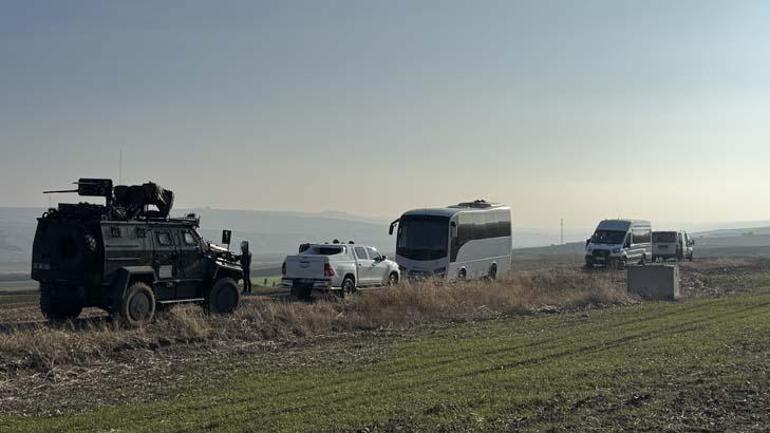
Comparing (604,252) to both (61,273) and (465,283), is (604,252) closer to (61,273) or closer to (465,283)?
(465,283)

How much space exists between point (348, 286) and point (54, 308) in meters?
11.2

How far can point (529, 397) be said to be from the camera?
36.1 feet

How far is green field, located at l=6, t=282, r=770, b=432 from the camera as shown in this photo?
9.85m

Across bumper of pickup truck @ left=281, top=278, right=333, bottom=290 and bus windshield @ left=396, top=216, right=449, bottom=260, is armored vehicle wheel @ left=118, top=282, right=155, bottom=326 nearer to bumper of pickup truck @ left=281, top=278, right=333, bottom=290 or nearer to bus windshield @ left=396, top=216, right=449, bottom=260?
bumper of pickup truck @ left=281, top=278, right=333, bottom=290

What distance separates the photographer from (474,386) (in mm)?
12016

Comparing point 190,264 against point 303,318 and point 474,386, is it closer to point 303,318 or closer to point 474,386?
point 303,318

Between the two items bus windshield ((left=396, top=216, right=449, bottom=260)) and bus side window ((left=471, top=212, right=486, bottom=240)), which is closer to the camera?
bus windshield ((left=396, top=216, right=449, bottom=260))

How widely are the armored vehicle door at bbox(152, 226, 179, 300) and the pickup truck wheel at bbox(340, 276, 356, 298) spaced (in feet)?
27.0

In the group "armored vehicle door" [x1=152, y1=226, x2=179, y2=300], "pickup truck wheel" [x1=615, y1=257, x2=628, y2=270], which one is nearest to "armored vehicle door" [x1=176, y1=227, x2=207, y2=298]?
"armored vehicle door" [x1=152, y1=226, x2=179, y2=300]

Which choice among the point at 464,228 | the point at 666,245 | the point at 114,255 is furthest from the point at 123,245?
the point at 666,245

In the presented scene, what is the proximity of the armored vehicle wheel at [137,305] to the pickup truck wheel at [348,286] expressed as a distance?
936 centimetres

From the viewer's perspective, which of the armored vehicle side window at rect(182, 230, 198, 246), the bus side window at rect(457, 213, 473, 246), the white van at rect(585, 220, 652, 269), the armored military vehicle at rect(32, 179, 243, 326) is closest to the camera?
the armored military vehicle at rect(32, 179, 243, 326)

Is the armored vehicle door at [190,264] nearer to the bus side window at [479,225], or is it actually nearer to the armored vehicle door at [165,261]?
the armored vehicle door at [165,261]

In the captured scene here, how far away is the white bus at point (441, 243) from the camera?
35156 millimetres
